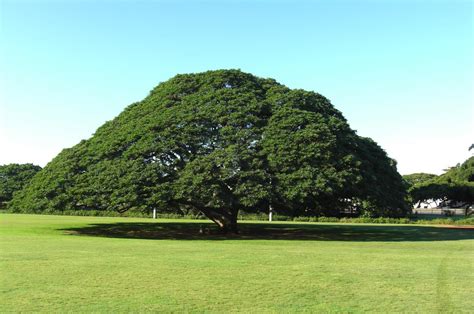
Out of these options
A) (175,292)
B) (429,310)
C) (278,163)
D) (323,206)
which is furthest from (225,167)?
(429,310)

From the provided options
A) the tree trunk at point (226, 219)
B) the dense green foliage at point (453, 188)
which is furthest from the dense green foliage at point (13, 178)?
the dense green foliage at point (453, 188)

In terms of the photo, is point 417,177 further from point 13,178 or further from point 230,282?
point 230,282

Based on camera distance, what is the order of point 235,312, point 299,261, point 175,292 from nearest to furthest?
point 235,312 < point 175,292 < point 299,261

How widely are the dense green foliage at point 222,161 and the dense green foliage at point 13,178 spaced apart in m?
57.6

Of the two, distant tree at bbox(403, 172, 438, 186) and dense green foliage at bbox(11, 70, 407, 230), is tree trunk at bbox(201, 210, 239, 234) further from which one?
distant tree at bbox(403, 172, 438, 186)

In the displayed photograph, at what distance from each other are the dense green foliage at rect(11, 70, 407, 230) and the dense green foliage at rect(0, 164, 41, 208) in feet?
189

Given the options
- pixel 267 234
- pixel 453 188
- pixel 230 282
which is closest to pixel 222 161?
pixel 267 234

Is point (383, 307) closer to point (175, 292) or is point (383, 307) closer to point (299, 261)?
point (175, 292)

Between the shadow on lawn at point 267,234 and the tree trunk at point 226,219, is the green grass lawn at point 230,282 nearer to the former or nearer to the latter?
the shadow on lawn at point 267,234

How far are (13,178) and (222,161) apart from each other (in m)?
71.0

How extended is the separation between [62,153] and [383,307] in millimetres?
26232

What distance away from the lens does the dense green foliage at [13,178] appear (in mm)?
81069

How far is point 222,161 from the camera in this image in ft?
78.7

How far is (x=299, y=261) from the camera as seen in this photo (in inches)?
569
